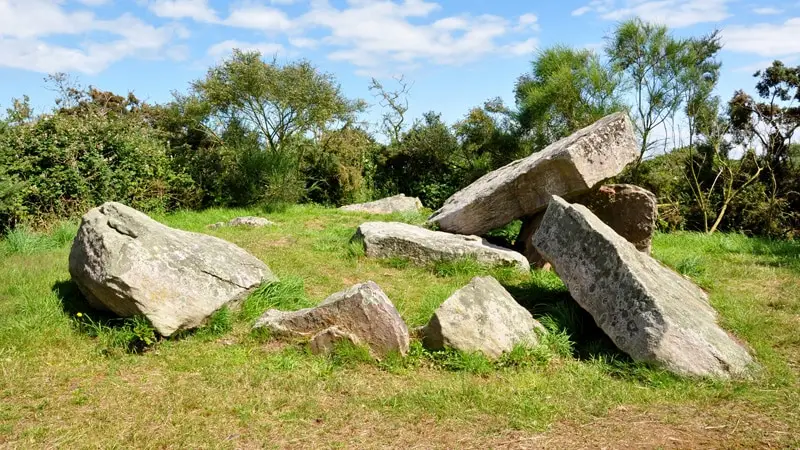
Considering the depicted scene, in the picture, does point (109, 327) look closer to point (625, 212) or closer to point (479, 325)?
point (479, 325)

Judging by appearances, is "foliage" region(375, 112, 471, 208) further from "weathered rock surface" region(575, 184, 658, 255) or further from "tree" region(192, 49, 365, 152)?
"weathered rock surface" region(575, 184, 658, 255)

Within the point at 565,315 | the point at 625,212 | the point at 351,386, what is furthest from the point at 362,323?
the point at 625,212

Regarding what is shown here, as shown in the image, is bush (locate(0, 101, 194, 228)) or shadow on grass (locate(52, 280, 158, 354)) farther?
bush (locate(0, 101, 194, 228))

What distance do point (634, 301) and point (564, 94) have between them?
1298 centimetres

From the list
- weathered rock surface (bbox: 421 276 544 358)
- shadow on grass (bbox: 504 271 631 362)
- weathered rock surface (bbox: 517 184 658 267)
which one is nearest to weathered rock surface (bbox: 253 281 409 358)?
weathered rock surface (bbox: 421 276 544 358)

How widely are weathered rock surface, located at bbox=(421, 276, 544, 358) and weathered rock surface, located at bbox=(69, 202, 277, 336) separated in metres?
2.39

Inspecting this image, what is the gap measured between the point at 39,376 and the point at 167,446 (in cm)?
210

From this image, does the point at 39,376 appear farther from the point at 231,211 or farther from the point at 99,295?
the point at 231,211

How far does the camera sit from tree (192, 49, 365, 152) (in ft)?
57.4

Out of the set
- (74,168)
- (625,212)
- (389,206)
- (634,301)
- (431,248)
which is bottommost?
(634,301)

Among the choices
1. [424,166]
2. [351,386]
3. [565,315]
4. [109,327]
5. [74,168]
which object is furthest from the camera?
[424,166]

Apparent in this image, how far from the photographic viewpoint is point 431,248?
9.69m

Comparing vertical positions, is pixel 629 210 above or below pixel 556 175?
below

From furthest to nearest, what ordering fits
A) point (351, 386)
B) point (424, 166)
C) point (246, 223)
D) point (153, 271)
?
point (424, 166), point (246, 223), point (153, 271), point (351, 386)
